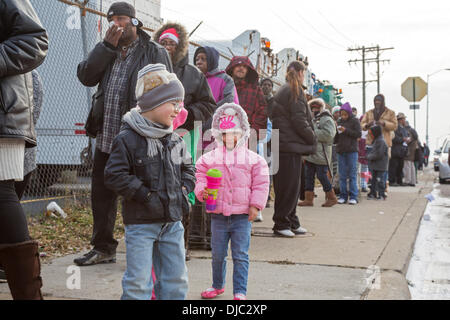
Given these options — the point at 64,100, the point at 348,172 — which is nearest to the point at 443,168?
the point at 348,172

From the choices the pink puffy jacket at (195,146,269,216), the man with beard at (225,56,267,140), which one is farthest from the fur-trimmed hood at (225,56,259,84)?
the pink puffy jacket at (195,146,269,216)

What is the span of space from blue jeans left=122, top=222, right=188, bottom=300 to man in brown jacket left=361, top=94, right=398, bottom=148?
9.52m

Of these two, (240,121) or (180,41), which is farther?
(180,41)

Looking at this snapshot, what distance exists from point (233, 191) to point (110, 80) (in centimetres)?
143

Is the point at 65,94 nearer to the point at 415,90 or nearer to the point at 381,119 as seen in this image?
the point at 381,119

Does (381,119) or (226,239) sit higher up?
(381,119)

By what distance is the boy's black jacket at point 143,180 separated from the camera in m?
3.06

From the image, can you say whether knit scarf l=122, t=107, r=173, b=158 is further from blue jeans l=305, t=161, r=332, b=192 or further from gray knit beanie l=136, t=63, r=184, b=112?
blue jeans l=305, t=161, r=332, b=192

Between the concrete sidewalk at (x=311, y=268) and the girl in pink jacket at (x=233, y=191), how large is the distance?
0.29 m

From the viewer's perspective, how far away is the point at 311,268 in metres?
4.96

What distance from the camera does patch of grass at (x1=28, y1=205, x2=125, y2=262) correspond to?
568 centimetres

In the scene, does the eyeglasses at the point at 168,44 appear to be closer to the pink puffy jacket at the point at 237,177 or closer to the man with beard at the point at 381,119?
the pink puffy jacket at the point at 237,177

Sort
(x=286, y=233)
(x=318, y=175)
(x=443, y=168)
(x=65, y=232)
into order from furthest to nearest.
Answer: (x=443, y=168) → (x=318, y=175) → (x=286, y=233) → (x=65, y=232)

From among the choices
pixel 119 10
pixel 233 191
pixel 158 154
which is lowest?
pixel 233 191
